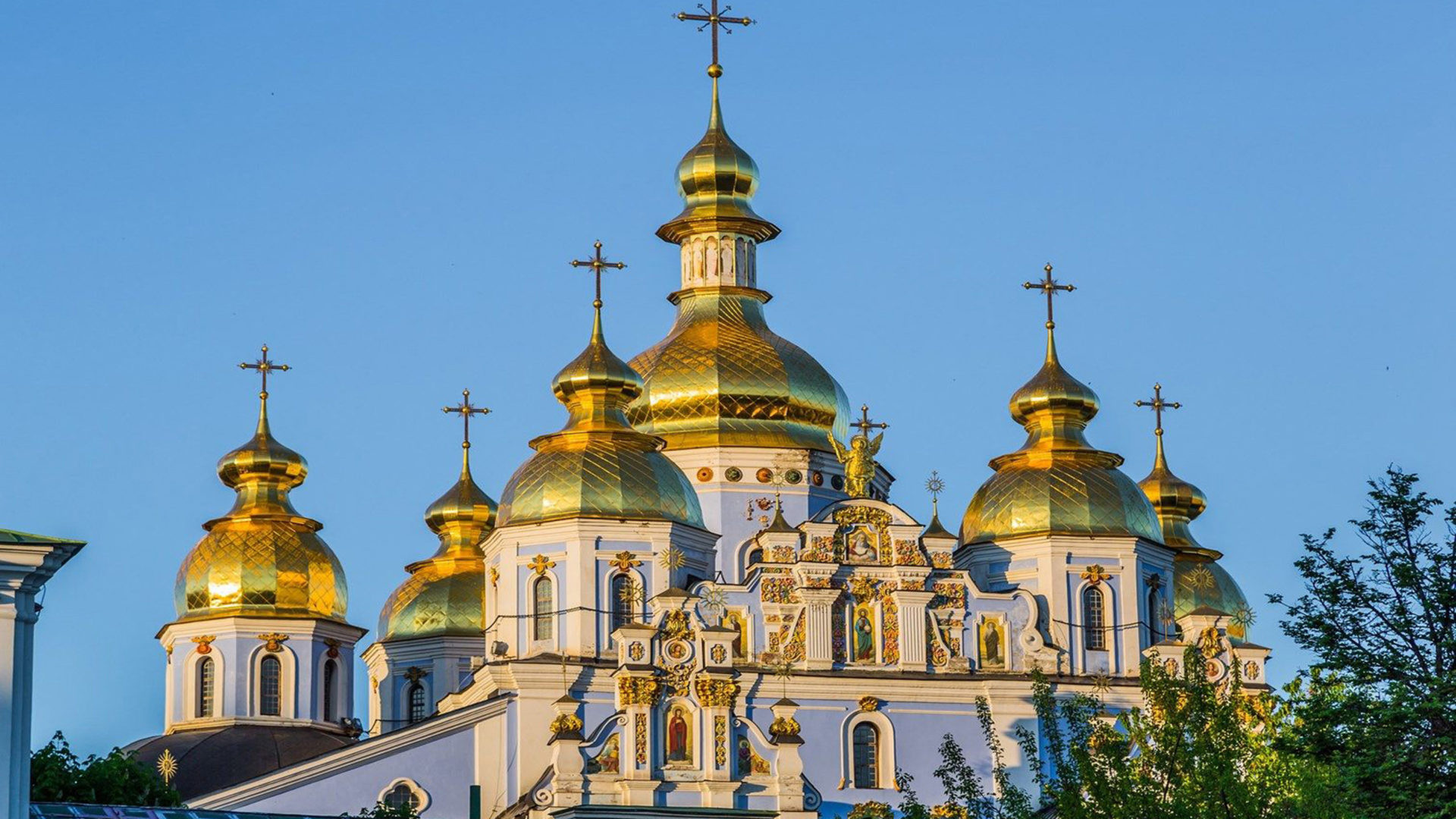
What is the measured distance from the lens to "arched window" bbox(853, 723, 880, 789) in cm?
6141

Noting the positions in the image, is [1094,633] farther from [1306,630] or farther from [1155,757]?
[1306,630]

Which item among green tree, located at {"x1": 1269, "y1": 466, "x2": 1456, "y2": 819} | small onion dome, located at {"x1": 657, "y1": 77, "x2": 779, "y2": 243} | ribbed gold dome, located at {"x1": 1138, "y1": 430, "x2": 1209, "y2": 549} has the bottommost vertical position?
green tree, located at {"x1": 1269, "y1": 466, "x2": 1456, "y2": 819}

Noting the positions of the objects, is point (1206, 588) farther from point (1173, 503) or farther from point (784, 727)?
point (784, 727)

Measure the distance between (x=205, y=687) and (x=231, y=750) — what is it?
9.82 ft

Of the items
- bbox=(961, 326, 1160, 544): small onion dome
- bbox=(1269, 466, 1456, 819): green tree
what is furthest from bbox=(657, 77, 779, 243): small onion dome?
bbox=(1269, 466, 1456, 819): green tree

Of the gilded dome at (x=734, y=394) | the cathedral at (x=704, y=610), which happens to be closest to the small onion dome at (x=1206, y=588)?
the cathedral at (x=704, y=610)

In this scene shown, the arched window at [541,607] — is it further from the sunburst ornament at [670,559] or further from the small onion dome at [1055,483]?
the small onion dome at [1055,483]

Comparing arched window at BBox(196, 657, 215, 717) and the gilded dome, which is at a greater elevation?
the gilded dome

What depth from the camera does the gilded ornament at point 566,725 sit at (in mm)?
57844

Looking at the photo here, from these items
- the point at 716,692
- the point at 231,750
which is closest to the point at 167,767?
the point at 231,750

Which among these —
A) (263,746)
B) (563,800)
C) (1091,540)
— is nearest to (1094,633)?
(1091,540)

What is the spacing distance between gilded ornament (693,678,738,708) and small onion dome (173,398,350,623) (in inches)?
525

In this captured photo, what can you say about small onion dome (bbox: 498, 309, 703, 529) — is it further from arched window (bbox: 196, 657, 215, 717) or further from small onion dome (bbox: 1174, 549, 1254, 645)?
small onion dome (bbox: 1174, 549, 1254, 645)

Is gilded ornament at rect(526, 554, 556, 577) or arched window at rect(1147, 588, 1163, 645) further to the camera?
arched window at rect(1147, 588, 1163, 645)
